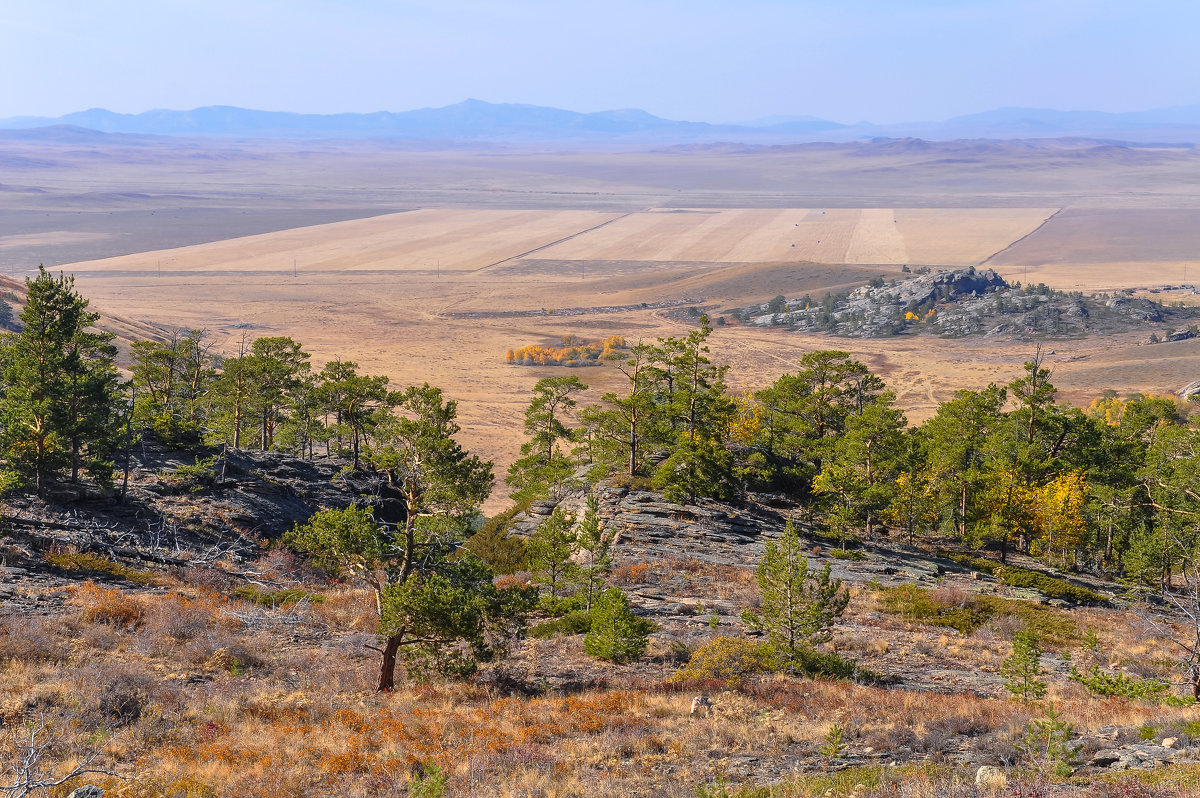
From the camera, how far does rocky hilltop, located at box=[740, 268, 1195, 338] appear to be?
115500mm

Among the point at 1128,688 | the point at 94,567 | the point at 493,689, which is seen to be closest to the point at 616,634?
the point at 493,689

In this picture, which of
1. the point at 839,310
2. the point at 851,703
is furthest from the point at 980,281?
the point at 851,703

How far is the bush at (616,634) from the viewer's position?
21.1m

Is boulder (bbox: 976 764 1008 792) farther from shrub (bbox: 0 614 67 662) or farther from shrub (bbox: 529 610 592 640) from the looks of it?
shrub (bbox: 0 614 67 662)

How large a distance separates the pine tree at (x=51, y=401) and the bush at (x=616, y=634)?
1883 centimetres

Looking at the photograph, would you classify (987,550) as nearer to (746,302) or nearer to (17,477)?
(17,477)

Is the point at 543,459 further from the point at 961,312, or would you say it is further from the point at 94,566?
the point at 961,312

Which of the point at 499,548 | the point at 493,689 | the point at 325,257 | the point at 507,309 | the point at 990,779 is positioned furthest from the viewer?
the point at 325,257

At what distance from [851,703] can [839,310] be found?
375 feet

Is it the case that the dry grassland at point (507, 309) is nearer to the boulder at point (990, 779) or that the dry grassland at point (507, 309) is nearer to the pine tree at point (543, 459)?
the pine tree at point (543, 459)

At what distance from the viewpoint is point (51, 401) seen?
28.7 metres

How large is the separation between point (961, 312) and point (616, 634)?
114 m

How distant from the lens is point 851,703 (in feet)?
58.5

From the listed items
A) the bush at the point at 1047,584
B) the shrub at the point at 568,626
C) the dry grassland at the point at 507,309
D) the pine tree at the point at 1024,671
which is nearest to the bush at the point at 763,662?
the pine tree at the point at 1024,671
